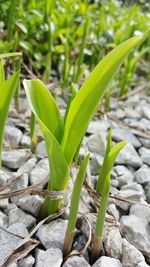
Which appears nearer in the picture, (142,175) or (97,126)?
(142,175)

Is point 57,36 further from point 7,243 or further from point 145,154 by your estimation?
point 7,243

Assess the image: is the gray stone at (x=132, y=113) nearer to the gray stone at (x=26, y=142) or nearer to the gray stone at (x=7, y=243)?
the gray stone at (x=26, y=142)

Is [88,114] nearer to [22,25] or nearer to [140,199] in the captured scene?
[140,199]

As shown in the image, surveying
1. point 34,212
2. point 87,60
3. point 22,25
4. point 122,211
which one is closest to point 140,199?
point 122,211

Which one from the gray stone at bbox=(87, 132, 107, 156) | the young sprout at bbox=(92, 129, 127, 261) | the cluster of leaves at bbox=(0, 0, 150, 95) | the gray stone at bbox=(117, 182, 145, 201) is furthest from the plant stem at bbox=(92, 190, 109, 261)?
the cluster of leaves at bbox=(0, 0, 150, 95)

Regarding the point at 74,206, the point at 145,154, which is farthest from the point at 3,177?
the point at 145,154

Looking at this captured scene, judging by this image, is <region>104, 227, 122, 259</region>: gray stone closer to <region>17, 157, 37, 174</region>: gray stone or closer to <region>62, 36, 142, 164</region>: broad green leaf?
<region>62, 36, 142, 164</region>: broad green leaf
